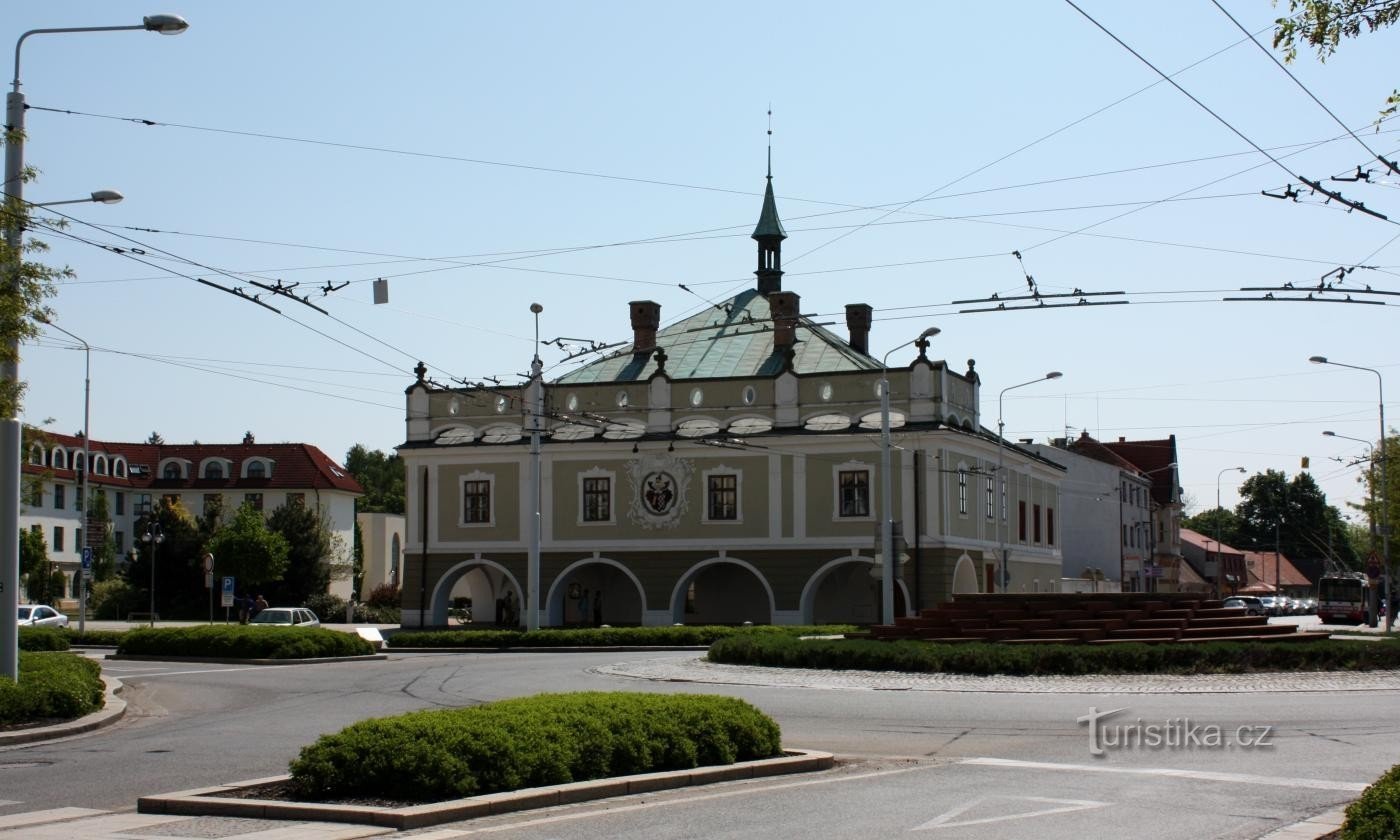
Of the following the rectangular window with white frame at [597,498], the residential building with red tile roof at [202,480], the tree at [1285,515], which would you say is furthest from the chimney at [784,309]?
the tree at [1285,515]

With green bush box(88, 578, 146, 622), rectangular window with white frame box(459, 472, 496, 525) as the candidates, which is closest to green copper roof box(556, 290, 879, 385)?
rectangular window with white frame box(459, 472, 496, 525)

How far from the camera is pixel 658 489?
55719 mm

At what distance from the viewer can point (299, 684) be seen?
27812 mm

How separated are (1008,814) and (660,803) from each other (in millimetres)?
2729

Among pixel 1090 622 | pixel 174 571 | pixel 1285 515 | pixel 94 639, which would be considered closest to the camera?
pixel 1090 622

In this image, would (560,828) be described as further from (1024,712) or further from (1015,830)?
(1024,712)

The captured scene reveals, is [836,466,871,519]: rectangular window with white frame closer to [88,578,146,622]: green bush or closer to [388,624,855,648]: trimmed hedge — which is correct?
[388,624,855,648]: trimmed hedge

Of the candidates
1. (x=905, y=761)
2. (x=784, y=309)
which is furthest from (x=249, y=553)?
(x=905, y=761)

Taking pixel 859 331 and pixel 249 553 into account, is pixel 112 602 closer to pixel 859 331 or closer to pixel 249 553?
pixel 249 553

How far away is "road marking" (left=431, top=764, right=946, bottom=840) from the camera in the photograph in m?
10.9

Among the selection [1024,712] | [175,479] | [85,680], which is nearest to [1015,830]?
[1024,712]

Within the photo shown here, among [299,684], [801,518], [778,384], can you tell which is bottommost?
[299,684]

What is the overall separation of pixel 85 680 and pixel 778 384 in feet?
118

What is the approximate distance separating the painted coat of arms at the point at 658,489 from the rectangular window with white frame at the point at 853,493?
18.6ft
